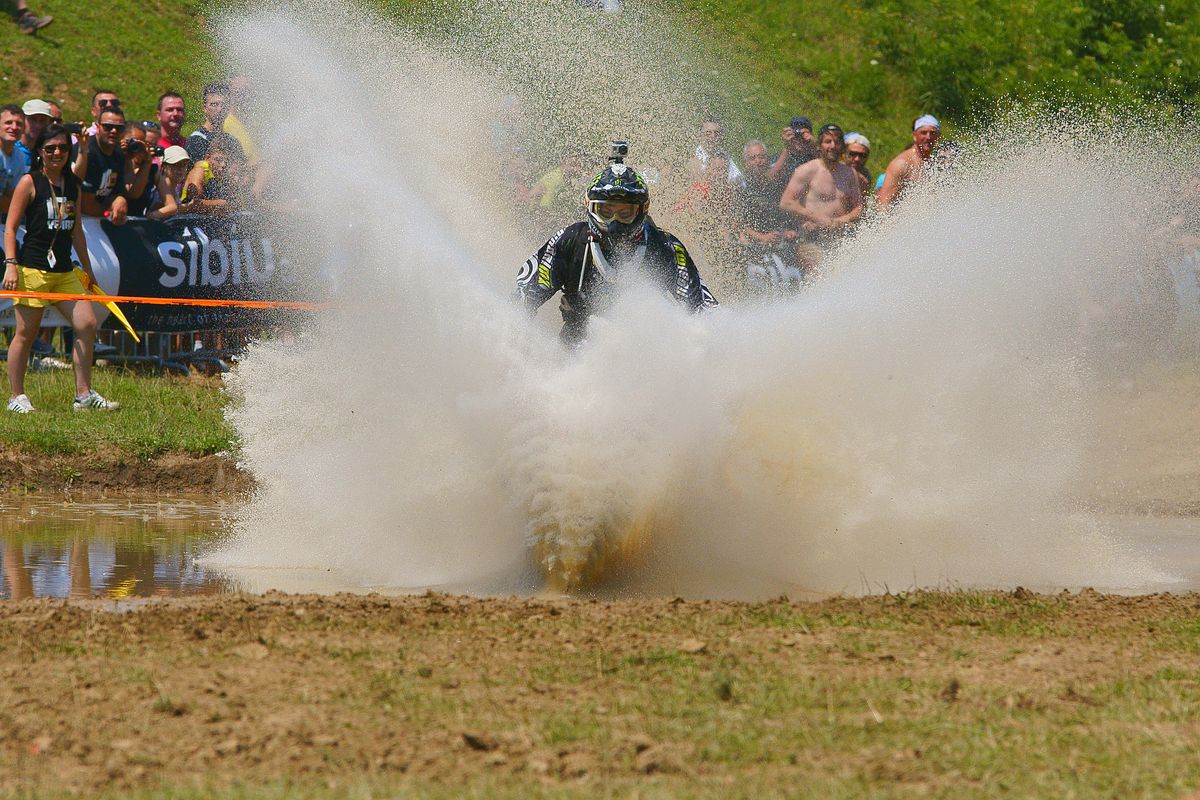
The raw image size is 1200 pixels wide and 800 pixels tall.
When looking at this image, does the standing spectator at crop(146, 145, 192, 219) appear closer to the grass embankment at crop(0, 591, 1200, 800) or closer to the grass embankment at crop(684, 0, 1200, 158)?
the grass embankment at crop(0, 591, 1200, 800)

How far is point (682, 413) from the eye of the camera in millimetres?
8008

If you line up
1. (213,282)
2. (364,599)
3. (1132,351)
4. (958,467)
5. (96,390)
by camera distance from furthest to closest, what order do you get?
1. (1132,351)
2. (213,282)
3. (96,390)
4. (958,467)
5. (364,599)

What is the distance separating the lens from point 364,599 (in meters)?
7.25

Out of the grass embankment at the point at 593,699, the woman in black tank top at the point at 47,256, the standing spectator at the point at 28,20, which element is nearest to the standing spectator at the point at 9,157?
the woman in black tank top at the point at 47,256

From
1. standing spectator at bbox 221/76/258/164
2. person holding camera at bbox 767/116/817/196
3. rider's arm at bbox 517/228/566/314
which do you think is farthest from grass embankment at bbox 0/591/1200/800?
person holding camera at bbox 767/116/817/196

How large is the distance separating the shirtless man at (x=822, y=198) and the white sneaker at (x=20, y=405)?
7.60m

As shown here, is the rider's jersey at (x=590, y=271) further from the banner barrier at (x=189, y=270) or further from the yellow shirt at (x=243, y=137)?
the yellow shirt at (x=243, y=137)

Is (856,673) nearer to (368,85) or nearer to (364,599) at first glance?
(364,599)

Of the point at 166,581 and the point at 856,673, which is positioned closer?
the point at 856,673

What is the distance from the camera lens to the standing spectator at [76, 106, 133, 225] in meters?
13.9

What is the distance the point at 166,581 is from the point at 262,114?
651 centimetres

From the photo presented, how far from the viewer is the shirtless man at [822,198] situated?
1566 cm

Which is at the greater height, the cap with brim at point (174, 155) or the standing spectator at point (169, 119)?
the standing spectator at point (169, 119)

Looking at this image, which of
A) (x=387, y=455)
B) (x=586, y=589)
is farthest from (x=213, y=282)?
(x=586, y=589)
